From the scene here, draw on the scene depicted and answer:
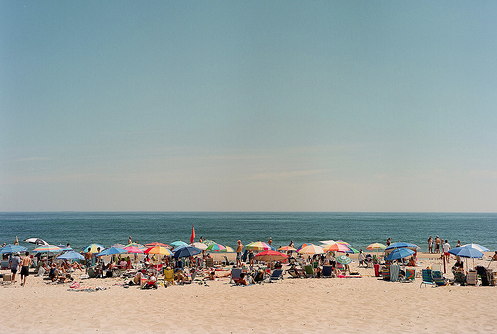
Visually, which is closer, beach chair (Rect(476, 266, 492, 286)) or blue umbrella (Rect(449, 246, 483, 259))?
beach chair (Rect(476, 266, 492, 286))

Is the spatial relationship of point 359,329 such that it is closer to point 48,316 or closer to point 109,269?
point 48,316

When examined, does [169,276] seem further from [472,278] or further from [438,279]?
[472,278]

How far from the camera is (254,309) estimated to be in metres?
11.5

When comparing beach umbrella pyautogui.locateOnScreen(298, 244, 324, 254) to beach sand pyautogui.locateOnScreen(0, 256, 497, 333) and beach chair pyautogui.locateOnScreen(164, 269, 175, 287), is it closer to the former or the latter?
Answer: beach sand pyautogui.locateOnScreen(0, 256, 497, 333)

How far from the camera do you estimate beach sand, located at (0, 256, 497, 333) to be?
9703 millimetres

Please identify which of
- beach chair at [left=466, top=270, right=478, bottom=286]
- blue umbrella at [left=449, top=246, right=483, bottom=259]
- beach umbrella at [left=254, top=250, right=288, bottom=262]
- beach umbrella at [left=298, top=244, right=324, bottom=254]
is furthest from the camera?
beach umbrella at [left=298, top=244, right=324, bottom=254]

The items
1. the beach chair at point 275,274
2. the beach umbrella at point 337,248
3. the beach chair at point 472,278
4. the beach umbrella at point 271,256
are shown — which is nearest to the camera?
the beach chair at point 472,278

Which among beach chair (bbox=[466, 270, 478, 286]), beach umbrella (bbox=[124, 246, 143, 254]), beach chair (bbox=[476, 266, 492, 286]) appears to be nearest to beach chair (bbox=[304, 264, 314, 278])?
beach chair (bbox=[466, 270, 478, 286])

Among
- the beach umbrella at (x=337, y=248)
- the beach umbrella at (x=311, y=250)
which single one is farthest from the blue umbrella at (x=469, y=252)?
the beach umbrella at (x=311, y=250)

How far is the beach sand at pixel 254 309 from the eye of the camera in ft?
31.8

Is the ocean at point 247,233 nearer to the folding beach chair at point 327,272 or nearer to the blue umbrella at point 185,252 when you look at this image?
the folding beach chair at point 327,272

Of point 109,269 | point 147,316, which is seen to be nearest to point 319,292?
point 147,316

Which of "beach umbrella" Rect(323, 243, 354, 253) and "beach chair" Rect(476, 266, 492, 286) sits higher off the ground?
"beach umbrella" Rect(323, 243, 354, 253)

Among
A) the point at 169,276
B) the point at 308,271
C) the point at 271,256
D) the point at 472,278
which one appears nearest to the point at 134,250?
the point at 169,276
